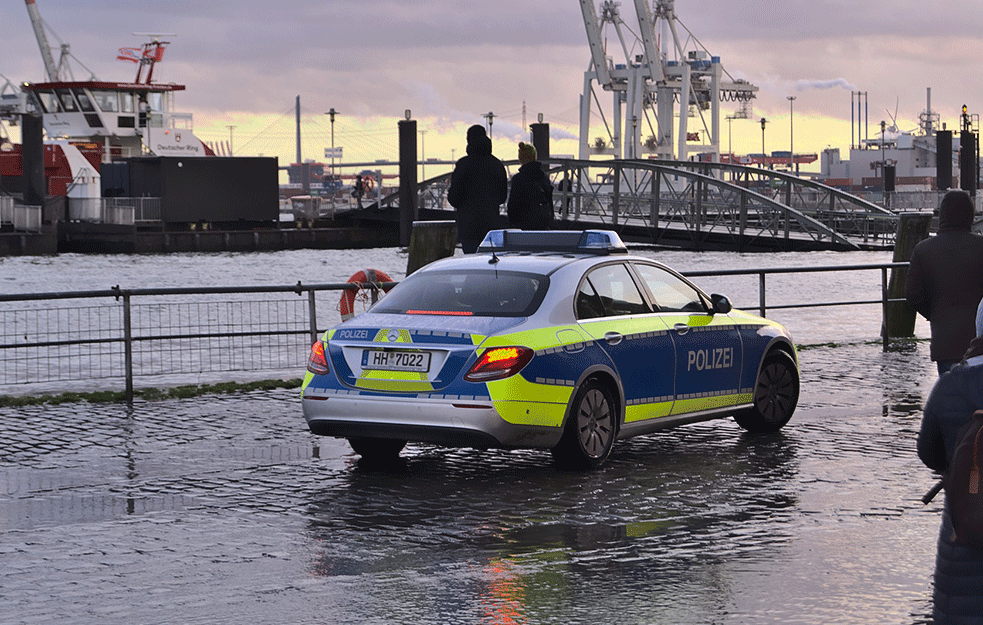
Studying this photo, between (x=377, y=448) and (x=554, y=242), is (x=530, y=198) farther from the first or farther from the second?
(x=377, y=448)

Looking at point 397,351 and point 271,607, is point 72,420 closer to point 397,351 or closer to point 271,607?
point 397,351

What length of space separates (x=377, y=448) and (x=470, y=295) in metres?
1.33

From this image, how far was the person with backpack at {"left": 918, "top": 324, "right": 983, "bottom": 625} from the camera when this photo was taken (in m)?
3.76

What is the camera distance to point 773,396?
457 inches

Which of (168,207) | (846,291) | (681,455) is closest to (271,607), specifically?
(681,455)

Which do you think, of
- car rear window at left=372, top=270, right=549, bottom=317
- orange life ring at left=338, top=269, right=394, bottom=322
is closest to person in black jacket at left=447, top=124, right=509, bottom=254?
orange life ring at left=338, top=269, right=394, bottom=322

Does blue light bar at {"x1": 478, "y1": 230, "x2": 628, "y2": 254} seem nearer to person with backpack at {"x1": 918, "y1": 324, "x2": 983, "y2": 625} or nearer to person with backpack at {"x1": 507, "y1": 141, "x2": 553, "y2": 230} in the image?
person with backpack at {"x1": 507, "y1": 141, "x2": 553, "y2": 230}

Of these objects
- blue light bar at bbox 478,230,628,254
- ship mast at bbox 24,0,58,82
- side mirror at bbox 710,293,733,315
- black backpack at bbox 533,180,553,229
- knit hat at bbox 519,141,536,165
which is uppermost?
ship mast at bbox 24,0,58,82

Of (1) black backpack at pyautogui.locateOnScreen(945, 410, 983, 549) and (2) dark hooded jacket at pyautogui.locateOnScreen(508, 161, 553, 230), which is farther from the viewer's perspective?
(2) dark hooded jacket at pyautogui.locateOnScreen(508, 161, 553, 230)

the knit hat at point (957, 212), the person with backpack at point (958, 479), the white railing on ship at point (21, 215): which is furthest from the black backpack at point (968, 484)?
the white railing on ship at point (21, 215)

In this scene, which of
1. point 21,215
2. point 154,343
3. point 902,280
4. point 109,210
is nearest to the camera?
point 902,280

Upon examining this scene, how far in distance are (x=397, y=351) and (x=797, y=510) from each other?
274 centimetres

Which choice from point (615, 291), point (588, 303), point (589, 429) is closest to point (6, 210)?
point (615, 291)

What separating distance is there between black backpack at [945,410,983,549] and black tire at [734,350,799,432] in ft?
24.9
